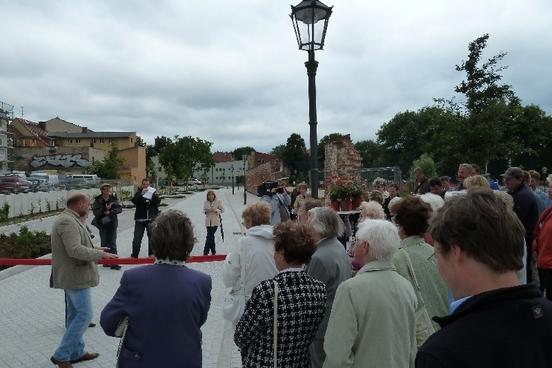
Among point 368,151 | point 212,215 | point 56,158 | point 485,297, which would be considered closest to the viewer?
point 485,297

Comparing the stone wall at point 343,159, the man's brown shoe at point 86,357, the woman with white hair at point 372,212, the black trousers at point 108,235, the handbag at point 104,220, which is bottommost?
the man's brown shoe at point 86,357

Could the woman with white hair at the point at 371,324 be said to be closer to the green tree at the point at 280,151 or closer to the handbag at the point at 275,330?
the handbag at the point at 275,330

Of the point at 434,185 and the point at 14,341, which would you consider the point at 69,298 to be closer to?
the point at 14,341

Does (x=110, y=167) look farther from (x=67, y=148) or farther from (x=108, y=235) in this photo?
(x=108, y=235)

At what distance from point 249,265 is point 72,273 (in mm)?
2095

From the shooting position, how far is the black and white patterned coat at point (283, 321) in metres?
2.98

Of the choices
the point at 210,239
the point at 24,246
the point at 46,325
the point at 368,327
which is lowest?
the point at 46,325

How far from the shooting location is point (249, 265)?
416 cm

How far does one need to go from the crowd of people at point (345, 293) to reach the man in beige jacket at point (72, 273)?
12 millimetres

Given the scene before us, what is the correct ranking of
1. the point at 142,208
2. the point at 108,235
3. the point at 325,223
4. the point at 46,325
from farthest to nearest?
the point at 142,208 → the point at 108,235 → the point at 46,325 → the point at 325,223

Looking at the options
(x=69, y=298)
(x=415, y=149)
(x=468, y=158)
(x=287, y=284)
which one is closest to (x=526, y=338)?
(x=287, y=284)

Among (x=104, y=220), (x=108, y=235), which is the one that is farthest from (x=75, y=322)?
(x=108, y=235)

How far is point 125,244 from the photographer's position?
1551cm

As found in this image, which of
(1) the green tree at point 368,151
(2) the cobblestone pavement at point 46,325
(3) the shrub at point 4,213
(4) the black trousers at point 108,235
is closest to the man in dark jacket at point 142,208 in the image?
(4) the black trousers at point 108,235
